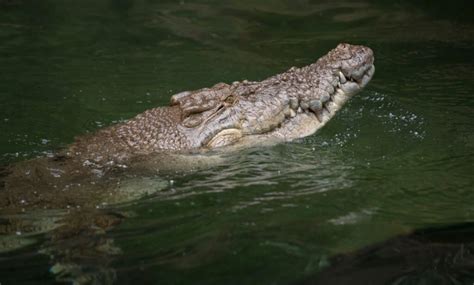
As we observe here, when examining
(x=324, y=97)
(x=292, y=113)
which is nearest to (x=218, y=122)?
(x=292, y=113)

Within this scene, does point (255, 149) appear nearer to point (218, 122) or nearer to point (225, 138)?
point (225, 138)

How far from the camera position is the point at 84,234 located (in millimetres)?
4066

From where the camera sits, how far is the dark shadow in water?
11.2ft

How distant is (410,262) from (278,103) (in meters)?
2.21

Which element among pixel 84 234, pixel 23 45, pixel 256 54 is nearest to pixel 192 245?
pixel 84 234

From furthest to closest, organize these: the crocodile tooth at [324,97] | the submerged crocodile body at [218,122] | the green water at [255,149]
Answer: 1. the crocodile tooth at [324,97]
2. the submerged crocodile body at [218,122]
3. the green water at [255,149]

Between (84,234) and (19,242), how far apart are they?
426 millimetres

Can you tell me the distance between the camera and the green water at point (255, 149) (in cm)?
387

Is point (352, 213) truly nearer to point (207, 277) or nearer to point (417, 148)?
point (207, 277)

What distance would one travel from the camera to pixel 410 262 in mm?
3561

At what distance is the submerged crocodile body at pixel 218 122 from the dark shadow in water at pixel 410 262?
1821mm

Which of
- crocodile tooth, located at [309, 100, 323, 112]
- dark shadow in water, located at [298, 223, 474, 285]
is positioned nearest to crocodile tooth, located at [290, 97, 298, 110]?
crocodile tooth, located at [309, 100, 323, 112]

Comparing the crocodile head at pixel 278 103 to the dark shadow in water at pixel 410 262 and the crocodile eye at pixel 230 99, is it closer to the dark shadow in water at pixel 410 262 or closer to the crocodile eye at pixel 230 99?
the crocodile eye at pixel 230 99

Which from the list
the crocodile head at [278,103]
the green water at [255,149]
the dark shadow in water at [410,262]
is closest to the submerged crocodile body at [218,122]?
the crocodile head at [278,103]
